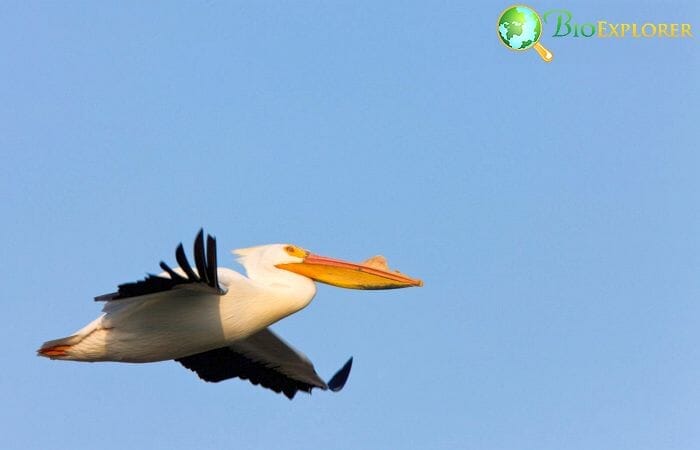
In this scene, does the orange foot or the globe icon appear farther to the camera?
the globe icon

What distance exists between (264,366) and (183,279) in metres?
3.40

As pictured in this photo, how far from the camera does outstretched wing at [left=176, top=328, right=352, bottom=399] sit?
1453 cm

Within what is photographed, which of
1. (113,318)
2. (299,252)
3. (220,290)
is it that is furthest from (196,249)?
(299,252)

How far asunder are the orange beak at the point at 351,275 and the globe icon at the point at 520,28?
3.90 m

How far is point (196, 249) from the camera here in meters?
11.2

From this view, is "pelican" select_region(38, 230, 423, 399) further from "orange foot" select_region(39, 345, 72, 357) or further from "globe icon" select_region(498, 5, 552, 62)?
"globe icon" select_region(498, 5, 552, 62)

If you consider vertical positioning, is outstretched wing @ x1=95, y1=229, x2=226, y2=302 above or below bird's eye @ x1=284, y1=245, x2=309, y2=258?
below

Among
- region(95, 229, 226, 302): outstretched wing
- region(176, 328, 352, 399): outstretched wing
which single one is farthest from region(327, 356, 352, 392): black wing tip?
region(95, 229, 226, 302): outstretched wing

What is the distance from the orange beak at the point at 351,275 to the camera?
13.8m

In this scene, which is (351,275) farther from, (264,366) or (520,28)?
(520,28)

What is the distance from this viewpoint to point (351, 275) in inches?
549

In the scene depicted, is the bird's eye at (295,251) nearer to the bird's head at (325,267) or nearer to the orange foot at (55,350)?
the bird's head at (325,267)

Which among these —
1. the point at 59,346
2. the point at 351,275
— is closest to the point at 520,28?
the point at 351,275

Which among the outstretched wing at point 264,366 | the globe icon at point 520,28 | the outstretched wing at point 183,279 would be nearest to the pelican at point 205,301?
the outstretched wing at point 183,279
